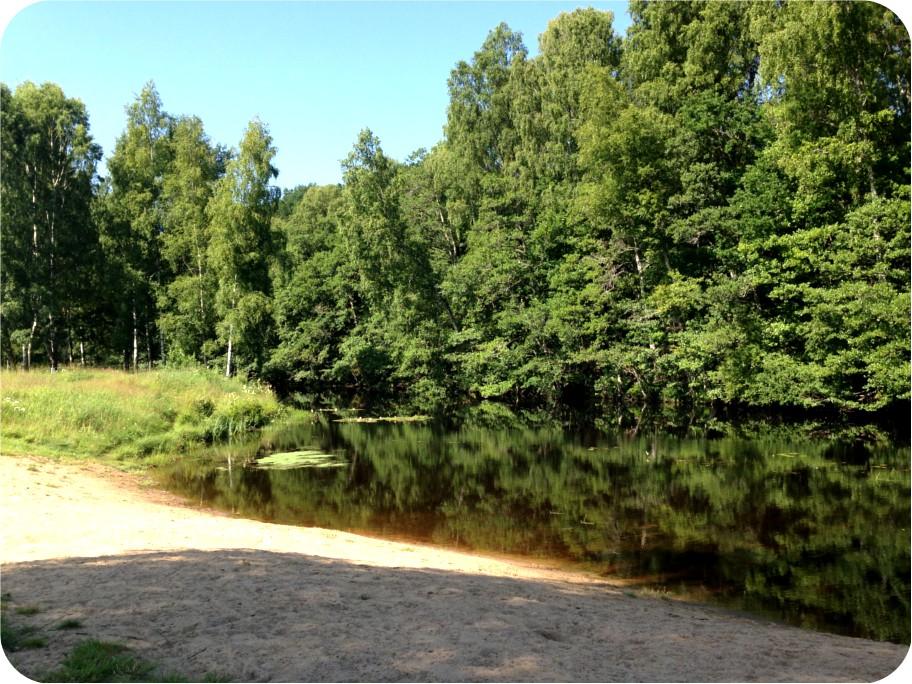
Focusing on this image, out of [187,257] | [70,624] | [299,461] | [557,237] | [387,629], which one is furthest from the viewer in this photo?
[187,257]

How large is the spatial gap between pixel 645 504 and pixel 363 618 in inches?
388

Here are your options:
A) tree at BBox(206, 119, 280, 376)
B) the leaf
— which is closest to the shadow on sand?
the leaf

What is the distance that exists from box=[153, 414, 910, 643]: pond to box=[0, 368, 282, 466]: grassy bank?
5.43 feet

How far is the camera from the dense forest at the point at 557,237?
78.2 feet

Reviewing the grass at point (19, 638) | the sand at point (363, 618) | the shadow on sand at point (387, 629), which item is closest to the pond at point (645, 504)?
the sand at point (363, 618)

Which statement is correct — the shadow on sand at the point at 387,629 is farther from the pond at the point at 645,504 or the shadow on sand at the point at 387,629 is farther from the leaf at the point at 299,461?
the leaf at the point at 299,461

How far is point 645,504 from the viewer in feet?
49.2

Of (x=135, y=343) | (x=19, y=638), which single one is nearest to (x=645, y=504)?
(x=19, y=638)

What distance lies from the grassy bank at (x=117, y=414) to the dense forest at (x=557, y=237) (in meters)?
10.5

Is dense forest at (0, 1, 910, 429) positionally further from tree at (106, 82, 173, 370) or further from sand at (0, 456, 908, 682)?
sand at (0, 456, 908, 682)

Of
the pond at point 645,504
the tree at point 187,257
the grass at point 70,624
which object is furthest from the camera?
the tree at point 187,257

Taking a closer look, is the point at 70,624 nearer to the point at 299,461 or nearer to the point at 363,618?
the point at 363,618

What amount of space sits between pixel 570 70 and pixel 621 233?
1416 cm

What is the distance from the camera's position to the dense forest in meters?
23.8
